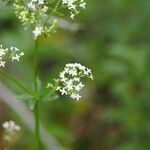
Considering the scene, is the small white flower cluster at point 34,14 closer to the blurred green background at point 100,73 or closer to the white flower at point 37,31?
the white flower at point 37,31

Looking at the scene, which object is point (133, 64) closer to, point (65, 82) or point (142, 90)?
point (142, 90)

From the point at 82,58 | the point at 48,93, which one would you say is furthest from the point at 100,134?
the point at 48,93

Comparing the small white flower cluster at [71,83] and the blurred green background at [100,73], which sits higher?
the blurred green background at [100,73]

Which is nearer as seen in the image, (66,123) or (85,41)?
(66,123)

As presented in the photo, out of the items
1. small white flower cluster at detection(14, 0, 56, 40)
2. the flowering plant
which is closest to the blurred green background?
the flowering plant

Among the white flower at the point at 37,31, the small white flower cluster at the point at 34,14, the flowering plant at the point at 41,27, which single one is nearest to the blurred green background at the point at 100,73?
the flowering plant at the point at 41,27

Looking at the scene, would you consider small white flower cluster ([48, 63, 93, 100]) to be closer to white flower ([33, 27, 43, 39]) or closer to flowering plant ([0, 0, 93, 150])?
flowering plant ([0, 0, 93, 150])
